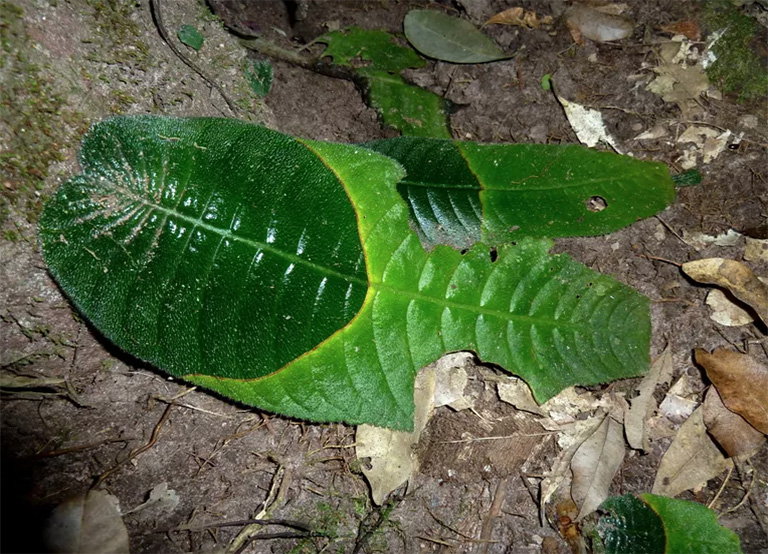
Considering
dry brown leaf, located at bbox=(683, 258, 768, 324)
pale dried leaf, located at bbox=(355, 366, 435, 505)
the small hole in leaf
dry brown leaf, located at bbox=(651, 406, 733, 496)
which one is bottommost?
dry brown leaf, located at bbox=(651, 406, 733, 496)

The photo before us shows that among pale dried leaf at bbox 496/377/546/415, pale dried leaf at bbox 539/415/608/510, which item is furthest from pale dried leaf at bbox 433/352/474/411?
pale dried leaf at bbox 539/415/608/510

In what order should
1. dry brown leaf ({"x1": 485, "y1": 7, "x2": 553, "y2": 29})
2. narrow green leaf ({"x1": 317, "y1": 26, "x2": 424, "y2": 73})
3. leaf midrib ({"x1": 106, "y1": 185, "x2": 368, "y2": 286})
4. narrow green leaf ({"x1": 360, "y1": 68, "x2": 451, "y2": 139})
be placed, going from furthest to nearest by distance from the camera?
dry brown leaf ({"x1": 485, "y1": 7, "x2": 553, "y2": 29}) < narrow green leaf ({"x1": 317, "y1": 26, "x2": 424, "y2": 73}) < narrow green leaf ({"x1": 360, "y1": 68, "x2": 451, "y2": 139}) < leaf midrib ({"x1": 106, "y1": 185, "x2": 368, "y2": 286})

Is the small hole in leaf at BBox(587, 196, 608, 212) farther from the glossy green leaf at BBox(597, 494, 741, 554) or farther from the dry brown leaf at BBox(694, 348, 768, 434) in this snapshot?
the glossy green leaf at BBox(597, 494, 741, 554)

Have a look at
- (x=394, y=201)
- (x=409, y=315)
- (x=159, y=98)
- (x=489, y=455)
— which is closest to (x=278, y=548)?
(x=489, y=455)

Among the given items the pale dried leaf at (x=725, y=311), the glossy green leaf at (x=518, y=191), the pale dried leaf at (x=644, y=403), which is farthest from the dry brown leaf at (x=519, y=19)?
the pale dried leaf at (x=644, y=403)

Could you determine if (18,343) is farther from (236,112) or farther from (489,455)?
(489,455)

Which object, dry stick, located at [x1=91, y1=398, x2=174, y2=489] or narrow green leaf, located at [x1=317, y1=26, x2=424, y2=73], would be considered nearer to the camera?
dry stick, located at [x1=91, y1=398, x2=174, y2=489]

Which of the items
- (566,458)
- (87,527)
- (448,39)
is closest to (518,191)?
(448,39)

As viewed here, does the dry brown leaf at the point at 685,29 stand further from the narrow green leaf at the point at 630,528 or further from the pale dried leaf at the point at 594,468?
the narrow green leaf at the point at 630,528
